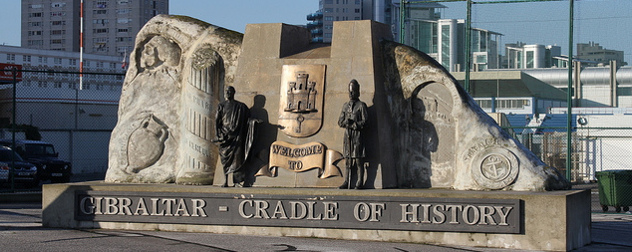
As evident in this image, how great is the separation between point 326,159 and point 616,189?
8.84 meters

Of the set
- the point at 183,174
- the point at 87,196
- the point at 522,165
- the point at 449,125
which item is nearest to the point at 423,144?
the point at 449,125

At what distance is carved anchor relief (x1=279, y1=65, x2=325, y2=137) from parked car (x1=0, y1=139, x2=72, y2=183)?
1774cm

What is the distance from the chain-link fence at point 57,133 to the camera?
2947 cm

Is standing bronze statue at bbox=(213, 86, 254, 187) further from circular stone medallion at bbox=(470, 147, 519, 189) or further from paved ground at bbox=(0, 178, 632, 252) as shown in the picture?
circular stone medallion at bbox=(470, 147, 519, 189)

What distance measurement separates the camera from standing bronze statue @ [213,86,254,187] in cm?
1384

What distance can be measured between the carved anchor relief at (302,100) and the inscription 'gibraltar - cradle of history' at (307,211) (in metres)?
1.26

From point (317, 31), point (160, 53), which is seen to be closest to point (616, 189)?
point (160, 53)

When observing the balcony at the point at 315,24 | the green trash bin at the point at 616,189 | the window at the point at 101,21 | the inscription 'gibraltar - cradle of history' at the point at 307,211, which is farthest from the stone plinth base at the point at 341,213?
the window at the point at 101,21

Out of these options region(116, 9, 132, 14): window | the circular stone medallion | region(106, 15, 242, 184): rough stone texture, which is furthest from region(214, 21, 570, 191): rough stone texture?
region(116, 9, 132, 14): window

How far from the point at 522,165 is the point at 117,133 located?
23.4ft

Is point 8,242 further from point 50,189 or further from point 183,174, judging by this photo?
point 183,174

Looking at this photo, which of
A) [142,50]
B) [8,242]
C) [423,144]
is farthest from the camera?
[142,50]

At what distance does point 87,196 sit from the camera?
14188 millimetres

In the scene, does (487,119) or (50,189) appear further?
(50,189)
